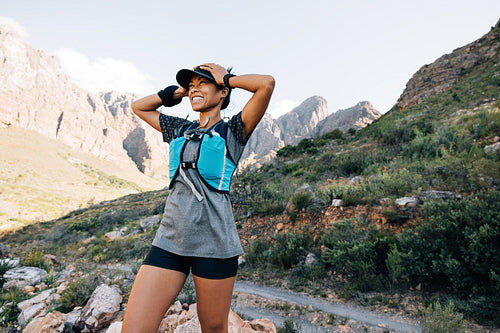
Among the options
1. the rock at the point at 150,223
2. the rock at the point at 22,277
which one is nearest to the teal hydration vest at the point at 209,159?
the rock at the point at 22,277

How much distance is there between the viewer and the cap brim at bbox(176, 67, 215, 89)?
5.41ft

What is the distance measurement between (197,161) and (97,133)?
12992 cm

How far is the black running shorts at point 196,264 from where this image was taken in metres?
1.32

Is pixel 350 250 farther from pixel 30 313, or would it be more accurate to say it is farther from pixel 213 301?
pixel 30 313

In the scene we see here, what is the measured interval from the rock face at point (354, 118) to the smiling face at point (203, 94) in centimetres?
6645

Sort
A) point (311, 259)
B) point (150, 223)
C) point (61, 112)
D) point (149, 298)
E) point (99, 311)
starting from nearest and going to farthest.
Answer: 1. point (149, 298)
2. point (99, 311)
3. point (311, 259)
4. point (150, 223)
5. point (61, 112)

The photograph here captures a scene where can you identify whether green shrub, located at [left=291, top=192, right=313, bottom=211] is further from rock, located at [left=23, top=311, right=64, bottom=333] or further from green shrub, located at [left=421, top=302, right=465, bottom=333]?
rock, located at [left=23, top=311, right=64, bottom=333]

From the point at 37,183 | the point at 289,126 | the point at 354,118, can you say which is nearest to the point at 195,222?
the point at 37,183

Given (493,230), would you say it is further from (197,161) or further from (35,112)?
(35,112)

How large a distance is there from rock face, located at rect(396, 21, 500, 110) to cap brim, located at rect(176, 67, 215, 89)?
2706 centimetres

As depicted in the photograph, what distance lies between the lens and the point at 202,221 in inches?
54.3

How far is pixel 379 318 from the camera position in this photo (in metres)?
3.84

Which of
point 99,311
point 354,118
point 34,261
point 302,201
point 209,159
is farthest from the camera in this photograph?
point 354,118

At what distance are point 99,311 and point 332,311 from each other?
12.2ft
